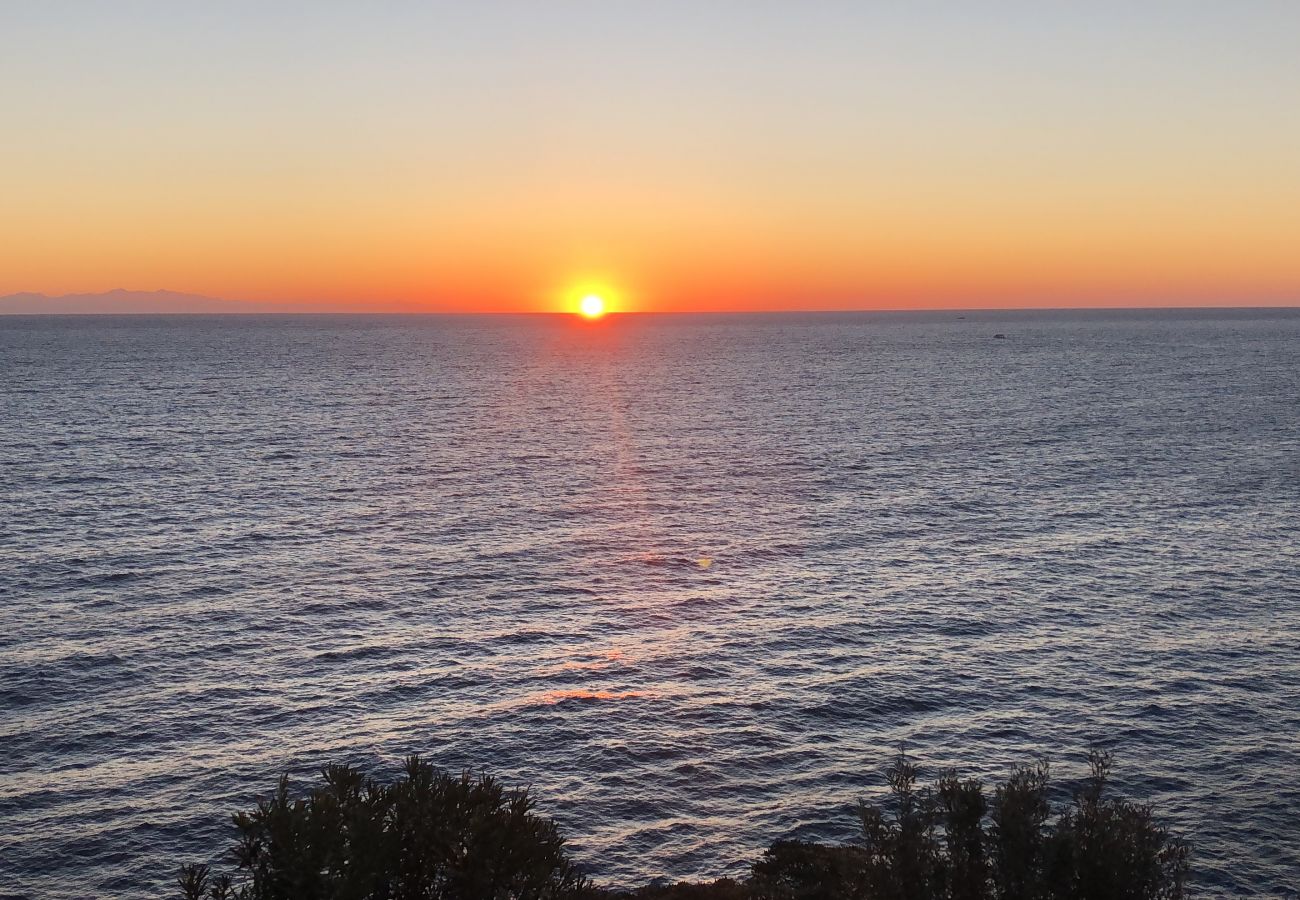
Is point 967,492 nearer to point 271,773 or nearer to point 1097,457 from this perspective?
point 1097,457

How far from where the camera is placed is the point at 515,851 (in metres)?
26.0

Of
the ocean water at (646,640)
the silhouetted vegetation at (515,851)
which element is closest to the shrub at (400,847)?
the silhouetted vegetation at (515,851)

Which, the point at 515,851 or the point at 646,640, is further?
the point at 646,640

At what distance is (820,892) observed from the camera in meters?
34.0

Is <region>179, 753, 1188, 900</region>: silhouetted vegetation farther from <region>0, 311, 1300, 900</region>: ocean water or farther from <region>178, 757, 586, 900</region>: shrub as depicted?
<region>0, 311, 1300, 900</region>: ocean water

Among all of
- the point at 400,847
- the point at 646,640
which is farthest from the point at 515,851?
the point at 646,640

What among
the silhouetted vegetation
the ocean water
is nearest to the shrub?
the silhouetted vegetation

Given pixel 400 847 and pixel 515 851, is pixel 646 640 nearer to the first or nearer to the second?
pixel 515 851

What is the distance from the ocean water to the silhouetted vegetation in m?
11.8

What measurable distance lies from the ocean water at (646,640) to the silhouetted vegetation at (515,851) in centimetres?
1183

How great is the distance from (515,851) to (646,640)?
32.3 meters

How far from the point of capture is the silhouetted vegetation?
24.1 m

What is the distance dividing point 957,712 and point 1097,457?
71.8 metres

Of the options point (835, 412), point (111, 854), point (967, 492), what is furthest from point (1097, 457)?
point (111, 854)
